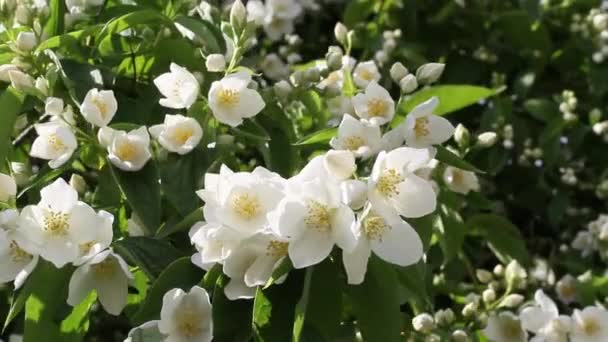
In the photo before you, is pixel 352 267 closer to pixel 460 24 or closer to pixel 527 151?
pixel 527 151

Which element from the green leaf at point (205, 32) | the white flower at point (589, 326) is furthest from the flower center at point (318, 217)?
the white flower at point (589, 326)

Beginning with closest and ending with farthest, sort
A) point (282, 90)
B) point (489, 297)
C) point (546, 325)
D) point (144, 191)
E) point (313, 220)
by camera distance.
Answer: point (313, 220)
point (144, 191)
point (282, 90)
point (546, 325)
point (489, 297)

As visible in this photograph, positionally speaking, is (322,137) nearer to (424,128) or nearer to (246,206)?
(424,128)

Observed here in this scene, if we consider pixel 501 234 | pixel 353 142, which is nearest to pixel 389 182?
pixel 353 142

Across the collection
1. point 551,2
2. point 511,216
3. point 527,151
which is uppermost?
point 551,2

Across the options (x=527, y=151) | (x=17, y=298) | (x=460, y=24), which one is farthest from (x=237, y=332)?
(x=460, y=24)
